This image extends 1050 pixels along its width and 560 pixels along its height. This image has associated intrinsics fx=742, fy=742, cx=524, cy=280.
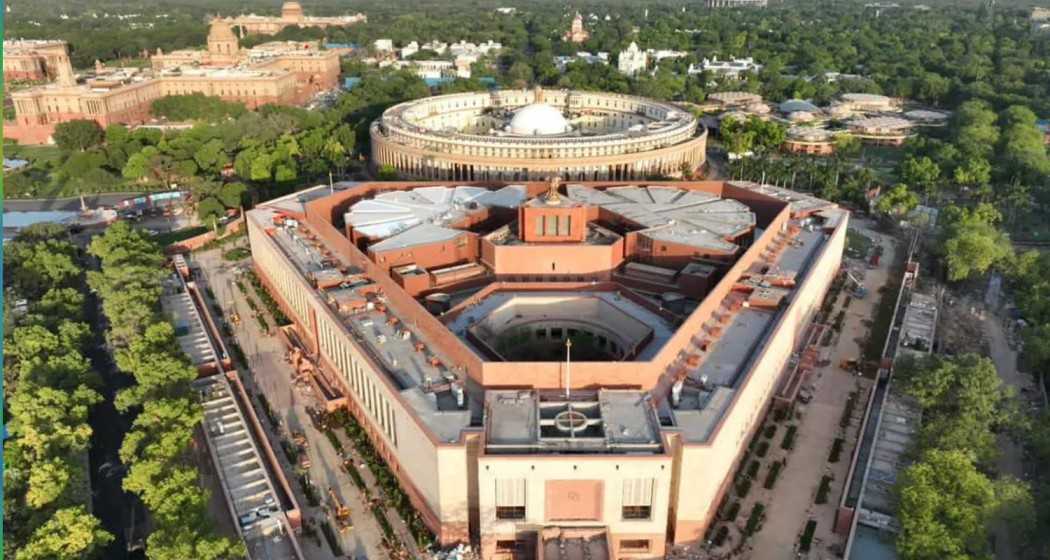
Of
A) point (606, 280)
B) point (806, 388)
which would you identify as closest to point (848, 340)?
point (806, 388)

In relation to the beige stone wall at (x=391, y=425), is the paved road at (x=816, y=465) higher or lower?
lower

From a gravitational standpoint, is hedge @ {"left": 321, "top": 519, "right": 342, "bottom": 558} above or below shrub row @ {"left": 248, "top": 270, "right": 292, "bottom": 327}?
below

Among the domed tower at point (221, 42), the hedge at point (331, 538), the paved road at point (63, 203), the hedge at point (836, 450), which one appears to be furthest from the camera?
the domed tower at point (221, 42)

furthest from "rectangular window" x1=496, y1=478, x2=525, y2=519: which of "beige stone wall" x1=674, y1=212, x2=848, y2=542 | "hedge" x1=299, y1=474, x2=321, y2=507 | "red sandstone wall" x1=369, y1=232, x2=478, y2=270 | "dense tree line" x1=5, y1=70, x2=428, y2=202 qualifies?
"dense tree line" x1=5, y1=70, x2=428, y2=202

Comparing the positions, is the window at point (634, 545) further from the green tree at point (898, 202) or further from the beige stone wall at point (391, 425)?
the green tree at point (898, 202)

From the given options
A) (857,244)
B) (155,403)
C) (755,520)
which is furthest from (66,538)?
(857,244)

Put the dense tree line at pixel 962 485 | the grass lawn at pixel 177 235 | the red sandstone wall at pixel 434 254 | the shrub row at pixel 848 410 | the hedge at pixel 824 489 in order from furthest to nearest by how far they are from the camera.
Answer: the grass lawn at pixel 177 235
the red sandstone wall at pixel 434 254
the shrub row at pixel 848 410
the hedge at pixel 824 489
the dense tree line at pixel 962 485

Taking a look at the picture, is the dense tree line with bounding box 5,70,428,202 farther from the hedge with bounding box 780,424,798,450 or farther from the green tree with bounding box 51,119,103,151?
the hedge with bounding box 780,424,798,450

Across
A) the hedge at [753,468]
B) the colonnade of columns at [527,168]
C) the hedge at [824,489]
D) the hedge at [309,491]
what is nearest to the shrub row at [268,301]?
the hedge at [309,491]
